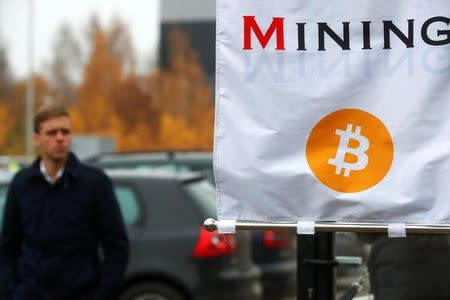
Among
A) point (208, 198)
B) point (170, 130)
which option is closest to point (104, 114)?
point (170, 130)

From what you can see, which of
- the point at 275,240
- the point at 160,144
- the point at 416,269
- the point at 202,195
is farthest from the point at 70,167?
the point at 160,144

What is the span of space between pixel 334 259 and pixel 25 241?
143cm

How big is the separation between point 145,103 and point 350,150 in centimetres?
4298

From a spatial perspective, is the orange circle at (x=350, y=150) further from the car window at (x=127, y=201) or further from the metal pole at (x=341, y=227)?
the car window at (x=127, y=201)

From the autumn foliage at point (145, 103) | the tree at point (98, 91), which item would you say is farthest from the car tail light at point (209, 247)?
the tree at point (98, 91)

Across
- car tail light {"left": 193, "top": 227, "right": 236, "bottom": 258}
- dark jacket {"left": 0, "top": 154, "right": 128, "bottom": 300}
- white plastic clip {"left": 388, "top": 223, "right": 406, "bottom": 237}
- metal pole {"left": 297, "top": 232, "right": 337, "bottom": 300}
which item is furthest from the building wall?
white plastic clip {"left": 388, "top": 223, "right": 406, "bottom": 237}

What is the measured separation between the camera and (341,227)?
3699 mm

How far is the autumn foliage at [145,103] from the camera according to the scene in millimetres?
42562

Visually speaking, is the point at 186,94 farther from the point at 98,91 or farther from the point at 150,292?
the point at 150,292

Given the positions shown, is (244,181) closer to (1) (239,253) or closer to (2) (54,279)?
(2) (54,279)

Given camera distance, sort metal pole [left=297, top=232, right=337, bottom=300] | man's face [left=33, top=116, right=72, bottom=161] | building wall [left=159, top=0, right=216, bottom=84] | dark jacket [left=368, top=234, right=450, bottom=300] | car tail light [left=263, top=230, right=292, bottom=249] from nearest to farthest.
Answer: dark jacket [left=368, top=234, right=450, bottom=300], metal pole [left=297, top=232, right=337, bottom=300], man's face [left=33, top=116, right=72, bottom=161], car tail light [left=263, top=230, right=292, bottom=249], building wall [left=159, top=0, right=216, bottom=84]

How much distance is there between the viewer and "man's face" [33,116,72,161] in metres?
5.23

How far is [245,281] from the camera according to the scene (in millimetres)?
9133

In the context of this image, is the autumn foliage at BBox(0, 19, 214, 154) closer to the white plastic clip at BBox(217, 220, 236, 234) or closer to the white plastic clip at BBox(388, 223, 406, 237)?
the white plastic clip at BBox(217, 220, 236, 234)
